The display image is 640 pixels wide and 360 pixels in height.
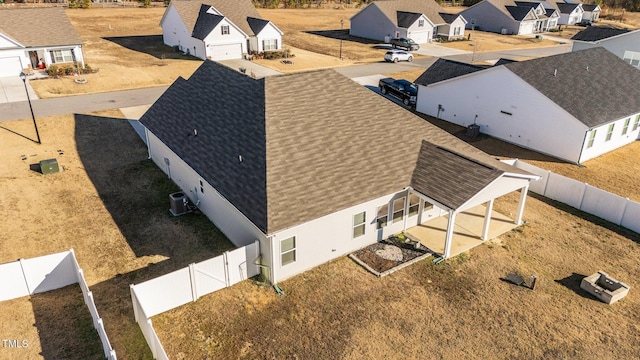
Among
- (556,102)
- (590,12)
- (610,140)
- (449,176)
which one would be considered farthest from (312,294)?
(590,12)

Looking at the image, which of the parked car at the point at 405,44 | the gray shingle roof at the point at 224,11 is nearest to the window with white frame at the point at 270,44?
the gray shingle roof at the point at 224,11

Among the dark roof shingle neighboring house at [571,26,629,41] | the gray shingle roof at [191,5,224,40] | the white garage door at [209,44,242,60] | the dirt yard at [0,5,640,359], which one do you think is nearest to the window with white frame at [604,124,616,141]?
the dirt yard at [0,5,640,359]

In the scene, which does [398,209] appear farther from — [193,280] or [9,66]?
[9,66]

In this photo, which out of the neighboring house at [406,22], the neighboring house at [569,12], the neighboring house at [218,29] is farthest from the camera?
the neighboring house at [569,12]

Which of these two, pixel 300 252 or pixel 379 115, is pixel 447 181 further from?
pixel 300 252

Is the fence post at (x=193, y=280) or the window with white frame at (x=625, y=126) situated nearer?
the fence post at (x=193, y=280)

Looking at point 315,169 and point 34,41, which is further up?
point 34,41

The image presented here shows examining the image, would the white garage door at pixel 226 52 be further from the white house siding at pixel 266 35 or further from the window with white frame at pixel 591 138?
the window with white frame at pixel 591 138

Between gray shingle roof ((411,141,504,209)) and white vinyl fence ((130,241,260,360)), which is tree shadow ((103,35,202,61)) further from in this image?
white vinyl fence ((130,241,260,360))

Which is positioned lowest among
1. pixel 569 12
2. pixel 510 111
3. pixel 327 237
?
pixel 327 237
